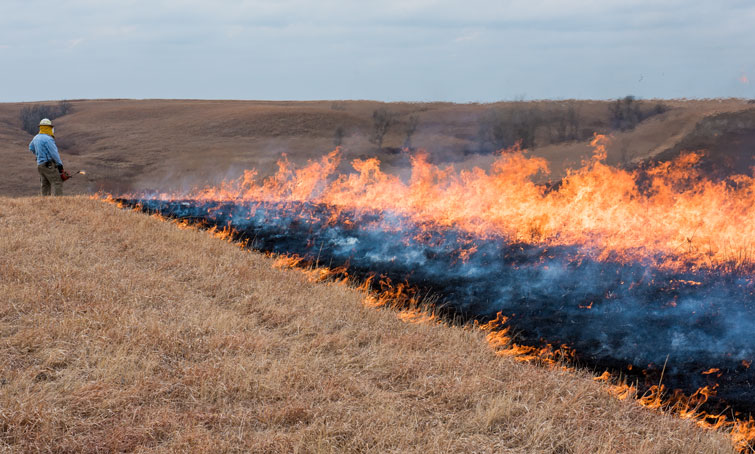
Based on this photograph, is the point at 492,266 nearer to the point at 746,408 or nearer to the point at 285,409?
the point at 746,408

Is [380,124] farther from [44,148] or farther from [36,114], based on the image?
[36,114]

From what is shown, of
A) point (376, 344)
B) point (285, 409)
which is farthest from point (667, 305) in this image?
point (285, 409)

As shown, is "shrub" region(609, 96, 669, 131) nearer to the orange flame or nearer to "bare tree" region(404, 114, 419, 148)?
the orange flame

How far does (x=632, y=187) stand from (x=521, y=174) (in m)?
2.61

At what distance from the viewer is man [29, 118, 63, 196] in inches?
550

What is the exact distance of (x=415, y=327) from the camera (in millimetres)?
7066

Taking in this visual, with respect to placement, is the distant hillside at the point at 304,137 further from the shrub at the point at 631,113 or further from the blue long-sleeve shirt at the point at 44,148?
the blue long-sleeve shirt at the point at 44,148

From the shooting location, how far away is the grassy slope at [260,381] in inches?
172

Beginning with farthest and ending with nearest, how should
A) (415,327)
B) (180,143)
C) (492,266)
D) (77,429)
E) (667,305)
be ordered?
1. (180,143)
2. (492,266)
3. (667,305)
4. (415,327)
5. (77,429)

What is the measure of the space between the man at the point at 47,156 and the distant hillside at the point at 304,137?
15.9 metres

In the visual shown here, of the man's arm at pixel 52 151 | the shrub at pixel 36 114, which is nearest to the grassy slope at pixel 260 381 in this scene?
the man's arm at pixel 52 151

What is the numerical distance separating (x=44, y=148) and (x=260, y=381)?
11866 millimetres

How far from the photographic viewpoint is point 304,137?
160 ft

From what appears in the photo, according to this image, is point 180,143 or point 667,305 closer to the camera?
point 667,305
